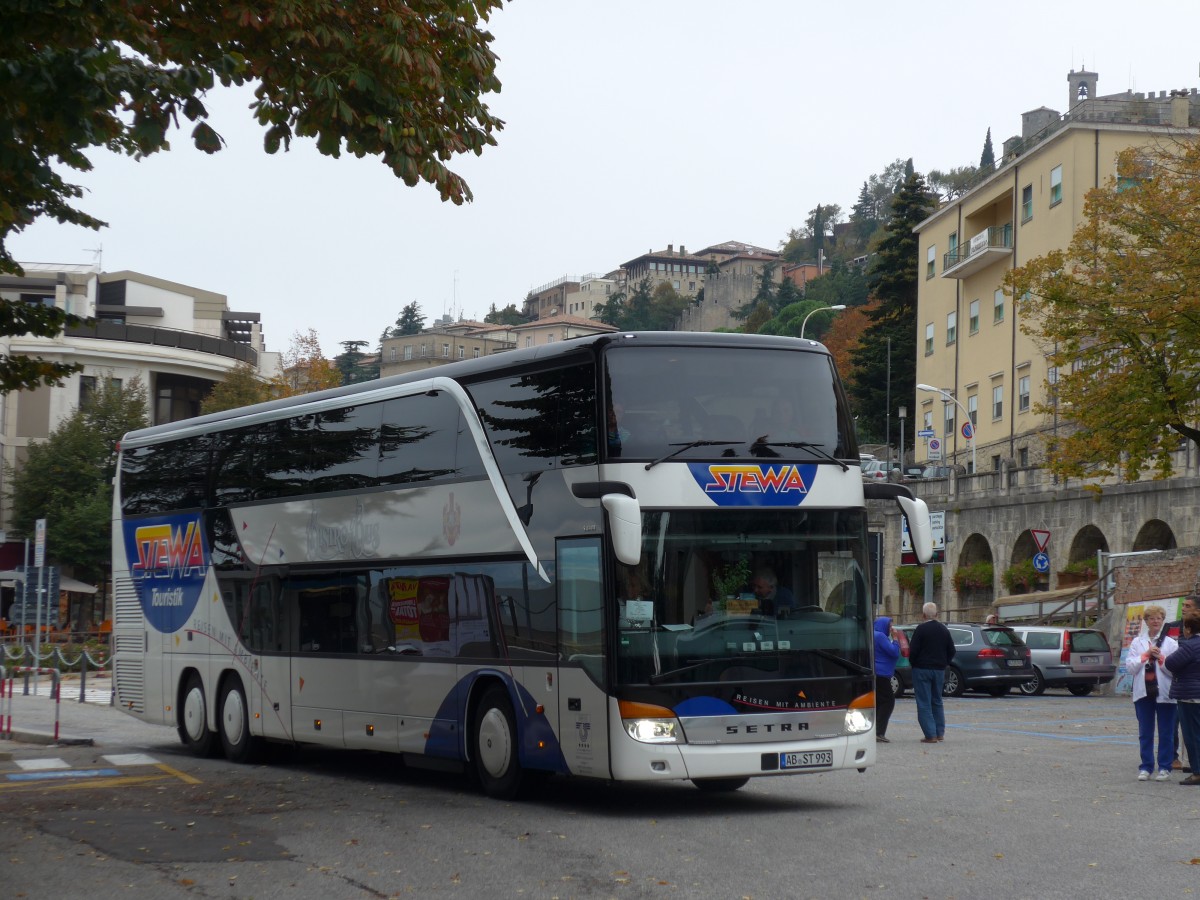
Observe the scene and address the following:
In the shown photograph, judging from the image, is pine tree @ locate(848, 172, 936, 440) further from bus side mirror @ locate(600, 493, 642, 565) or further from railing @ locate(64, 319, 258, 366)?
bus side mirror @ locate(600, 493, 642, 565)

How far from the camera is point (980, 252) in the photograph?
61406 millimetres

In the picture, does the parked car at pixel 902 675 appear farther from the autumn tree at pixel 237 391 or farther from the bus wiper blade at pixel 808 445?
the autumn tree at pixel 237 391

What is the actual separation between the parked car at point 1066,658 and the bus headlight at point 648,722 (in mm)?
23094

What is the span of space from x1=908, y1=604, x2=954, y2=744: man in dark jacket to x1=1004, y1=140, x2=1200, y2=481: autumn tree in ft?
49.3

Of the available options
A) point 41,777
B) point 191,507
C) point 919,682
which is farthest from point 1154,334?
point 41,777

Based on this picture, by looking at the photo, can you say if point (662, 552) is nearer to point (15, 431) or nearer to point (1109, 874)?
point (1109, 874)

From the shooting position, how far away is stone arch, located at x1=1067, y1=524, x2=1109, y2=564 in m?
47.8

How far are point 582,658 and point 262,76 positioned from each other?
197 inches

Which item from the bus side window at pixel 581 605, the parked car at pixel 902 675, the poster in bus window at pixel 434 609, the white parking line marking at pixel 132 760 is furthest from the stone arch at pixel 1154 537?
the bus side window at pixel 581 605

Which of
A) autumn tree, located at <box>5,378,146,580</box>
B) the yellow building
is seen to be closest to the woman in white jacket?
the yellow building

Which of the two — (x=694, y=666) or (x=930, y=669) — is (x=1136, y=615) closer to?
(x=930, y=669)

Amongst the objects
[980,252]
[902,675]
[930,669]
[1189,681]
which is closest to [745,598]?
[1189,681]

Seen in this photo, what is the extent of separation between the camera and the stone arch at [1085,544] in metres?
47.8

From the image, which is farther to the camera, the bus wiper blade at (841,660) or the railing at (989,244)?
the railing at (989,244)
